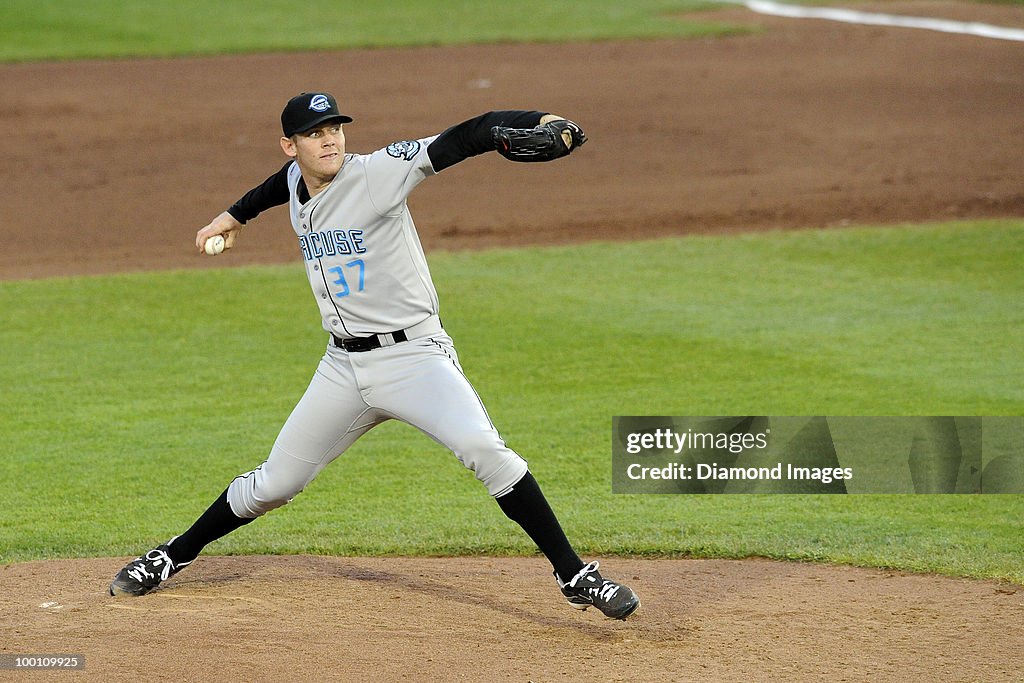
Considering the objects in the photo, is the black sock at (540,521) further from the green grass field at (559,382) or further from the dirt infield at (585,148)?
the dirt infield at (585,148)

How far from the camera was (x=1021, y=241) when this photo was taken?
424 inches

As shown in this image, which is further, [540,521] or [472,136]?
[540,521]

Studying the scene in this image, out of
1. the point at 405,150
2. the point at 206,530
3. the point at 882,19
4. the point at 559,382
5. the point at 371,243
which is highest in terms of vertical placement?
the point at 405,150

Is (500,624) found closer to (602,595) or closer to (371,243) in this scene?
(602,595)

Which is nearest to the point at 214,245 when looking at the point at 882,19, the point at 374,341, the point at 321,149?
the point at 321,149

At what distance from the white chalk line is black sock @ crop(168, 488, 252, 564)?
16.8 metres

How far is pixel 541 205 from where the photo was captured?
42.3 ft

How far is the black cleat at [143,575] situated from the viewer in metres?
5.00

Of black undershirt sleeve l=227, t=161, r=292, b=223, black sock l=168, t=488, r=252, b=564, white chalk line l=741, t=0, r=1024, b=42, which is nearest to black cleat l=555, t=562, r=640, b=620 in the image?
black sock l=168, t=488, r=252, b=564

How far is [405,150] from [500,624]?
5.55 feet

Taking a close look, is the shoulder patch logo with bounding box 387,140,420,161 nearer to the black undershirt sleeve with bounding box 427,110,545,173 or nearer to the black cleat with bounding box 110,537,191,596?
the black undershirt sleeve with bounding box 427,110,545,173

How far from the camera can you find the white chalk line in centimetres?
Result: 1970

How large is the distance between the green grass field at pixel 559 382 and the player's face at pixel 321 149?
180 cm

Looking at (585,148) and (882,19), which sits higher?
(882,19)
